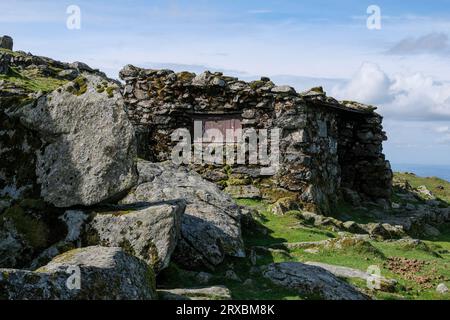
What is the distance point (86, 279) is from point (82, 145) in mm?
5204

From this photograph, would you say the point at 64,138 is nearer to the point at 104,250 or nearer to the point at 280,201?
the point at 104,250

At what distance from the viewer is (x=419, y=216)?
29516 mm

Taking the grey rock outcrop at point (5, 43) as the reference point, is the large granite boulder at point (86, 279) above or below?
below

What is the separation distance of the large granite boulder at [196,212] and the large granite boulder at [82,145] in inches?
108

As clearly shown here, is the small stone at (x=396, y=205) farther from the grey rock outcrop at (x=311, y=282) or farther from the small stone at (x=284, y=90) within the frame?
the grey rock outcrop at (x=311, y=282)

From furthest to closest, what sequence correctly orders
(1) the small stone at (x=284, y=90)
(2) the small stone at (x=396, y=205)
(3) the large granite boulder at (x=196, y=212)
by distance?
(2) the small stone at (x=396, y=205) < (1) the small stone at (x=284, y=90) < (3) the large granite boulder at (x=196, y=212)

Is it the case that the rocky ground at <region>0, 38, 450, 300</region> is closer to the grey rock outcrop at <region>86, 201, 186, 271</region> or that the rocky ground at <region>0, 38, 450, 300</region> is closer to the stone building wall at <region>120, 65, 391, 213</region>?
the grey rock outcrop at <region>86, 201, 186, 271</region>

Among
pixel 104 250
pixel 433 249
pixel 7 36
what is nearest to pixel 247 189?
pixel 433 249

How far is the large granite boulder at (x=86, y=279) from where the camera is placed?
806 cm

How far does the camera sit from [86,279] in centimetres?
873

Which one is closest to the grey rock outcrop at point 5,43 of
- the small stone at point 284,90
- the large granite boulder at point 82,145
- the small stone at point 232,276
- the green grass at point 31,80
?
the green grass at point 31,80

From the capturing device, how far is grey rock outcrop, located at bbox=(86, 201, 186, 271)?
12.2 meters

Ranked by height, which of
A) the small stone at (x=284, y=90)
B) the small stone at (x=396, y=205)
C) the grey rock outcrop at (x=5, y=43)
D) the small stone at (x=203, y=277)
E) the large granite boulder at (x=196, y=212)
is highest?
the grey rock outcrop at (x=5, y=43)

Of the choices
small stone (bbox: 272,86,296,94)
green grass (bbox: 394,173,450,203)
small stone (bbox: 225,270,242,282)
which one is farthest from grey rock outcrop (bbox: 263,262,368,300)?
green grass (bbox: 394,173,450,203)
